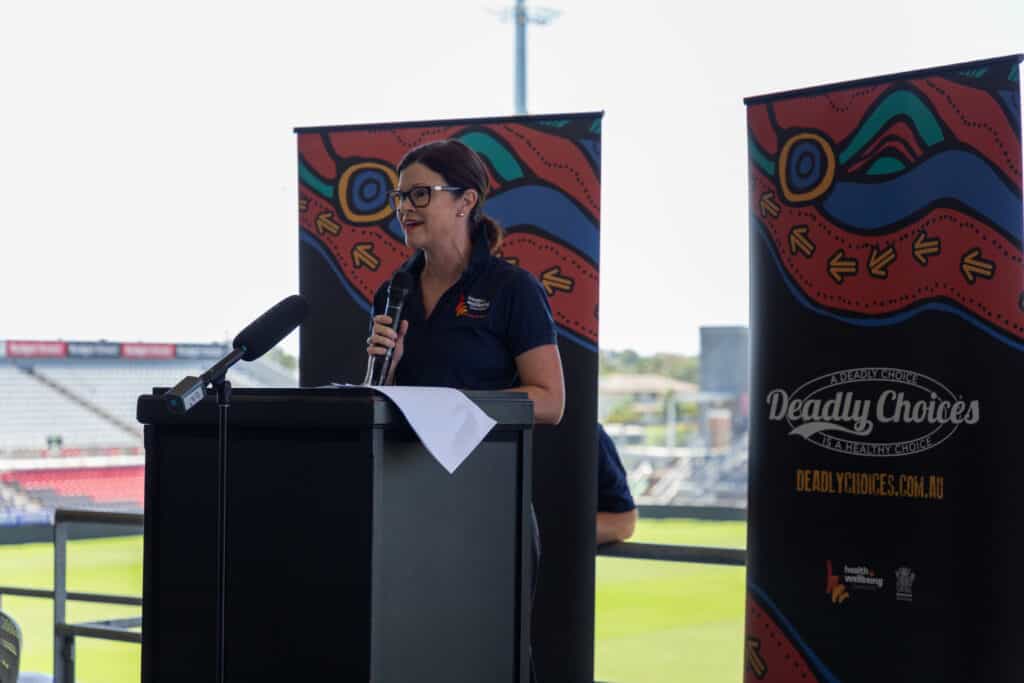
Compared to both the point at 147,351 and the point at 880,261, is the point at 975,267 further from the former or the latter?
the point at 147,351

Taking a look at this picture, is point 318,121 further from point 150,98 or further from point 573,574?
point 150,98

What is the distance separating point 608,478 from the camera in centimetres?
334

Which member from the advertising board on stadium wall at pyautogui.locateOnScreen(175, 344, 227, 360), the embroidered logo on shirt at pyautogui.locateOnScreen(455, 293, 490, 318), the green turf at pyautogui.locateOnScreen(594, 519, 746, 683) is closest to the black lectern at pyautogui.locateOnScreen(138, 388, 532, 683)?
the embroidered logo on shirt at pyautogui.locateOnScreen(455, 293, 490, 318)

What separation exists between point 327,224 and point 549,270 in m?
0.78

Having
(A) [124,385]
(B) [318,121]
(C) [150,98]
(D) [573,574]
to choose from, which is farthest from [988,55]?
(A) [124,385]

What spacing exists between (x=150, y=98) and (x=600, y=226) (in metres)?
14.7

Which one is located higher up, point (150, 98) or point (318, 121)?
point (150, 98)

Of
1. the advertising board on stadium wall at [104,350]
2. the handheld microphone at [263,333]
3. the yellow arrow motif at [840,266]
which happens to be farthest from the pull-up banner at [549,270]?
the advertising board on stadium wall at [104,350]

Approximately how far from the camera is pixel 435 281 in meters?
2.24

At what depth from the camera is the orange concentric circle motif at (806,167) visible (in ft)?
9.30

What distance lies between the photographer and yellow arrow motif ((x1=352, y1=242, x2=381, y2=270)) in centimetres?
360

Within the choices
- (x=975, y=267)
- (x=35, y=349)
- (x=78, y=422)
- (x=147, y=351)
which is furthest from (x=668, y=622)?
(x=35, y=349)

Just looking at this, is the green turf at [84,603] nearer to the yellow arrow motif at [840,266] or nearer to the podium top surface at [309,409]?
the yellow arrow motif at [840,266]

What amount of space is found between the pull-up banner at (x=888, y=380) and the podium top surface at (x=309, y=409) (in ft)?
4.25
